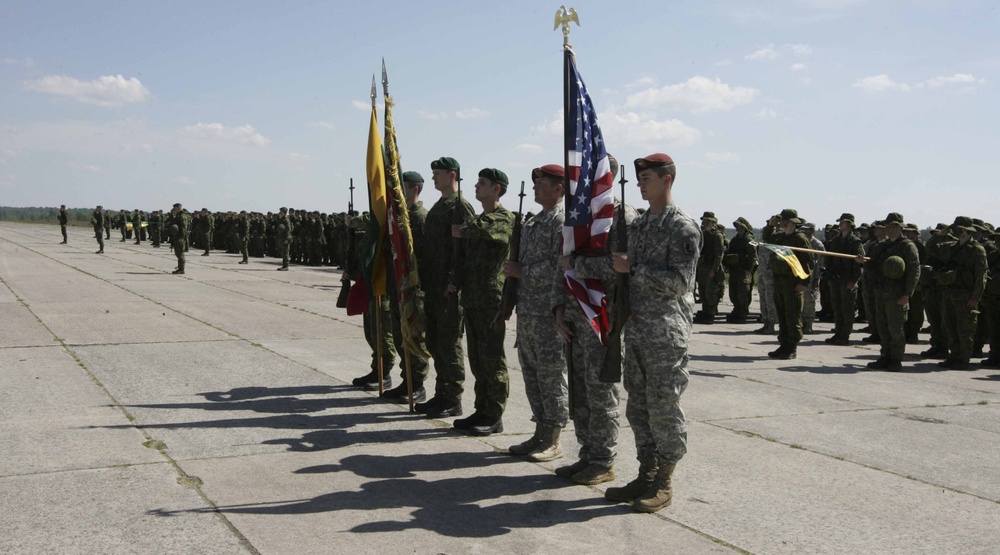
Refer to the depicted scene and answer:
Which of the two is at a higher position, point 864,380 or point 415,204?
point 415,204

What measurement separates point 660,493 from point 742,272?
12.2 m

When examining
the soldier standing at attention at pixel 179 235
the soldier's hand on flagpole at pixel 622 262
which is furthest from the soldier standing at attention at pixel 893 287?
the soldier standing at attention at pixel 179 235

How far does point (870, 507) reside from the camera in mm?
4965

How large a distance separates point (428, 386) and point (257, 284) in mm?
13797

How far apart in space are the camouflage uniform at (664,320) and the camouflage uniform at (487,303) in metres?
1.67

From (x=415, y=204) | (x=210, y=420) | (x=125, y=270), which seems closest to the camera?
(x=210, y=420)

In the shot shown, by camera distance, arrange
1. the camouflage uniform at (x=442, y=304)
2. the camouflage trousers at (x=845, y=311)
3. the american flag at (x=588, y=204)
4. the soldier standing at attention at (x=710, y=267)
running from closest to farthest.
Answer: the american flag at (x=588, y=204)
the camouflage uniform at (x=442, y=304)
the camouflage trousers at (x=845, y=311)
the soldier standing at attention at (x=710, y=267)

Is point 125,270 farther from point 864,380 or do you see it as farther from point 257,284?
point 864,380

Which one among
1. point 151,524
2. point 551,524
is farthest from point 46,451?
point 551,524

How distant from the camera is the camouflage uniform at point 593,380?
5.10 m

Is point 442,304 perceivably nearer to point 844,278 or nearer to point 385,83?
point 385,83

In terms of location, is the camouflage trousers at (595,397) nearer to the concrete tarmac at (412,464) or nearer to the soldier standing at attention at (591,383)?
the soldier standing at attention at (591,383)

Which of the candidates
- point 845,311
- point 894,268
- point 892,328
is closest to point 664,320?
point 892,328

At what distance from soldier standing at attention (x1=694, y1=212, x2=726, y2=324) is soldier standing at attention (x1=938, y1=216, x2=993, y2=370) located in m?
5.00
